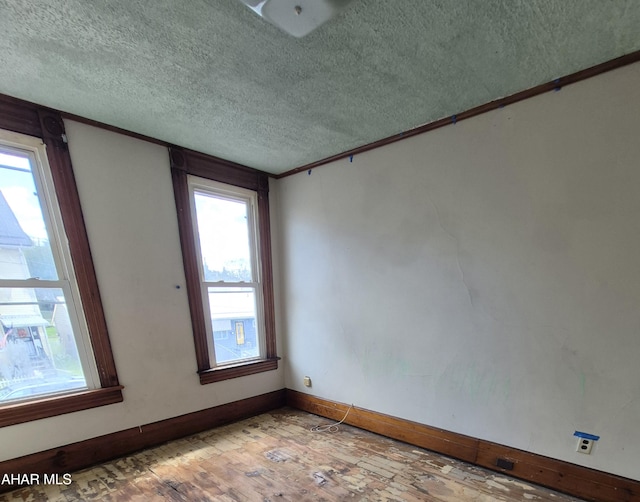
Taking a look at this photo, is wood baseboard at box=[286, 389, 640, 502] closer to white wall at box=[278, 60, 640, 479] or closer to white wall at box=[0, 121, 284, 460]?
→ white wall at box=[278, 60, 640, 479]

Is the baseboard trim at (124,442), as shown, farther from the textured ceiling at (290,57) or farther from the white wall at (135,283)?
the textured ceiling at (290,57)

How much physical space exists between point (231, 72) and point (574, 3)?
1621 mm

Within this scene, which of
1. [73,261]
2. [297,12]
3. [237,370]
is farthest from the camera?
[237,370]

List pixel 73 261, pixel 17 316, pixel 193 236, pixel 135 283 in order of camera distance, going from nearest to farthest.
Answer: pixel 17 316 → pixel 73 261 → pixel 135 283 → pixel 193 236

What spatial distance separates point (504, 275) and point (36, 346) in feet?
10.7

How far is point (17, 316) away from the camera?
1849 mm

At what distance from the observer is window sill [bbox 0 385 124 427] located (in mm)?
1768

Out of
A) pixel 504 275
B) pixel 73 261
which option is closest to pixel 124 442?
pixel 73 261

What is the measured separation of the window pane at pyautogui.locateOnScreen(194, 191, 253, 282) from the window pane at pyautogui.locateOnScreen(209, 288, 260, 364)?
6.6 inches

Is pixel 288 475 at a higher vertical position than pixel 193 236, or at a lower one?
lower

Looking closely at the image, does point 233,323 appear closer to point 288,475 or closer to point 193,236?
point 193,236

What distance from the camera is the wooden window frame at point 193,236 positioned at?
8.30 feet

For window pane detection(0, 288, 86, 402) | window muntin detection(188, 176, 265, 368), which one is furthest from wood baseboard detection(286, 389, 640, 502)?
window pane detection(0, 288, 86, 402)

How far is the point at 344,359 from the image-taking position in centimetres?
273
